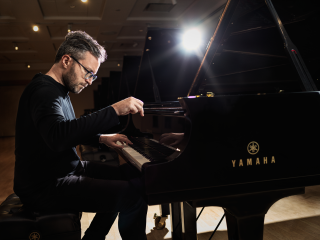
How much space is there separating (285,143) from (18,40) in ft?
32.1

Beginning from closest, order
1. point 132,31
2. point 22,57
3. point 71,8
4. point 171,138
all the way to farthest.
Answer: point 171,138 → point 71,8 → point 132,31 → point 22,57

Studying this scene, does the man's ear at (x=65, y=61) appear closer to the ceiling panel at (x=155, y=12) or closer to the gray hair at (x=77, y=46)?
the gray hair at (x=77, y=46)

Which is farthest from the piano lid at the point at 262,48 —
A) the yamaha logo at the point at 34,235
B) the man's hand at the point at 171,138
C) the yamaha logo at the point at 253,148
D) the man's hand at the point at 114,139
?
the yamaha logo at the point at 34,235

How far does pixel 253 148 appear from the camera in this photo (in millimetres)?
1091

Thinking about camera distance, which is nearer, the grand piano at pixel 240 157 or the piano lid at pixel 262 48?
the grand piano at pixel 240 157

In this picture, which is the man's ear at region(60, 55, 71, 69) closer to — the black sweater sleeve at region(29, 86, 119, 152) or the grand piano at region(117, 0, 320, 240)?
the black sweater sleeve at region(29, 86, 119, 152)

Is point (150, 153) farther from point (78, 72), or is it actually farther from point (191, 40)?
point (191, 40)

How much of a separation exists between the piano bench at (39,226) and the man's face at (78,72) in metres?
0.70

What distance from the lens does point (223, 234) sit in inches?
82.6

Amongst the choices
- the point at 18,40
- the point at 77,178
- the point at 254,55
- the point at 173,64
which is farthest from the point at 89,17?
the point at 77,178

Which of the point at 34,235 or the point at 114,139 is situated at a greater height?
the point at 114,139

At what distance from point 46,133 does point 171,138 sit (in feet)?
1.96

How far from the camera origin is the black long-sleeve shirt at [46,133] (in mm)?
1167

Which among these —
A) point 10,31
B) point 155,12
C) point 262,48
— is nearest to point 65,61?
point 262,48
